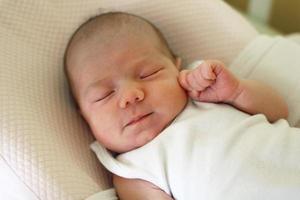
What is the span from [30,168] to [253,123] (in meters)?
0.37

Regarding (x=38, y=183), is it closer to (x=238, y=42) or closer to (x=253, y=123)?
(x=253, y=123)

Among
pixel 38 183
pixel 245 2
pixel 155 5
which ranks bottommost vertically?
pixel 245 2

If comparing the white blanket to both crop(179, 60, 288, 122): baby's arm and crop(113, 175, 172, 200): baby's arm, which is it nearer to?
crop(179, 60, 288, 122): baby's arm

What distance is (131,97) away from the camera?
33.1 inches

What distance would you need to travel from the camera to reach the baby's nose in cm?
84

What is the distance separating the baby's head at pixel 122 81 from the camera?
2.82 feet

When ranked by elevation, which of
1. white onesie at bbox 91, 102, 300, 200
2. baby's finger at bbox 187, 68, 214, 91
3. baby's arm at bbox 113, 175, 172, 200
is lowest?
baby's arm at bbox 113, 175, 172, 200

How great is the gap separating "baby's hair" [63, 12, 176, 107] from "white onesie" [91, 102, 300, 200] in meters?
0.15

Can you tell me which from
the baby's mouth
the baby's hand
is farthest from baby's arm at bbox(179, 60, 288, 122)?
the baby's mouth

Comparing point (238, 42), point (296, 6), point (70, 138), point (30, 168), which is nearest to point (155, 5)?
point (238, 42)

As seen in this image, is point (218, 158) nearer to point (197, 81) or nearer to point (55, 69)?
point (197, 81)

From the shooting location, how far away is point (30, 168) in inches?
30.9

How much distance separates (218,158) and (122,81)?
21 centimetres

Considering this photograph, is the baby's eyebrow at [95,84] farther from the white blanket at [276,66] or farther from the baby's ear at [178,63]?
the white blanket at [276,66]
